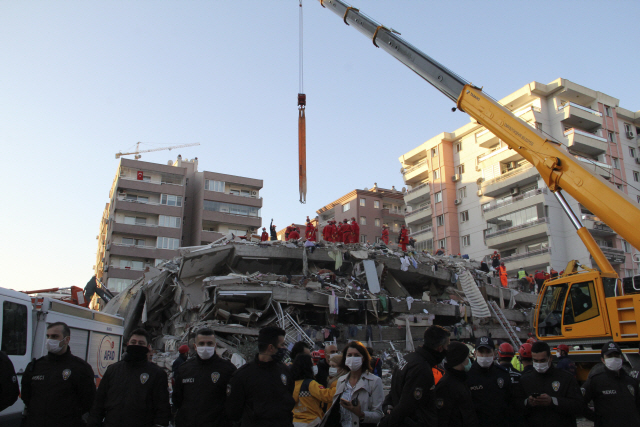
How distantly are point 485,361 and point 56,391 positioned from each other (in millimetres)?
4340

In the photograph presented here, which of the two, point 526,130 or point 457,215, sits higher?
point 457,215

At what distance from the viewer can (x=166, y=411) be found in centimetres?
497

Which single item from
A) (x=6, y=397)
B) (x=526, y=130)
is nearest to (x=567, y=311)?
(x=526, y=130)

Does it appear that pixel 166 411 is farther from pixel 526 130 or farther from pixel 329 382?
pixel 526 130

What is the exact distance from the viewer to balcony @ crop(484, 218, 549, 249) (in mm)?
38750

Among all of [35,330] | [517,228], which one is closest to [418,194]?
[517,228]

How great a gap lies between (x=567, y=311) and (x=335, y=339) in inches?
428

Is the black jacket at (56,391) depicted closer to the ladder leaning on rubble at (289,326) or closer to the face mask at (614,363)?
the face mask at (614,363)

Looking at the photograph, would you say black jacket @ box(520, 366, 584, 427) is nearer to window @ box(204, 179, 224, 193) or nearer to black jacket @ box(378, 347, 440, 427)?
black jacket @ box(378, 347, 440, 427)

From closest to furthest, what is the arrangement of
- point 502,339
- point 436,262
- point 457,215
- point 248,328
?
1. point 248,328
2. point 502,339
3. point 436,262
4. point 457,215

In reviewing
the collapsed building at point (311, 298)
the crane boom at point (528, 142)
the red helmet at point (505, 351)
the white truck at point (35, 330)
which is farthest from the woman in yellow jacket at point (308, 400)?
the collapsed building at point (311, 298)

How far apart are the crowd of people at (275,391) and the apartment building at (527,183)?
110 ft

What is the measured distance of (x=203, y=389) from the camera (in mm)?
4984

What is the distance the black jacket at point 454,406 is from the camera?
4.52 meters
